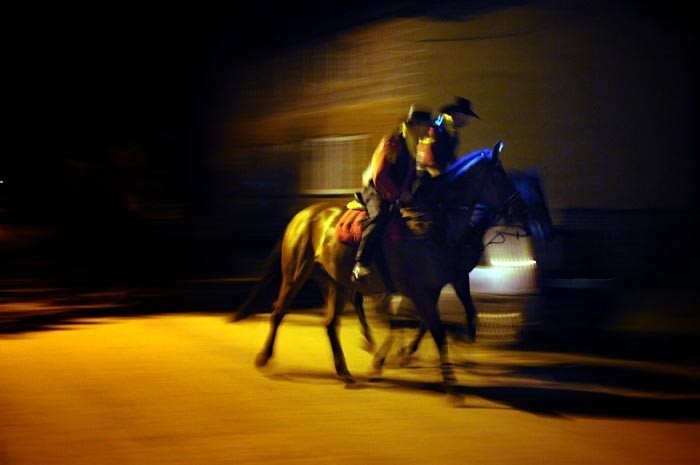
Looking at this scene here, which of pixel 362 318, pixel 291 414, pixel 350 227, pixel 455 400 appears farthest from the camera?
pixel 362 318

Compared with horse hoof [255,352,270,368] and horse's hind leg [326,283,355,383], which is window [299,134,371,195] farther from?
horse hoof [255,352,270,368]

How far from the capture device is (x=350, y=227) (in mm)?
9086

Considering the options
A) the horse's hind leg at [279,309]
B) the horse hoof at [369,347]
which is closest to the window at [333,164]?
the horse hoof at [369,347]

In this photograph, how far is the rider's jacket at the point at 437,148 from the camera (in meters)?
9.27

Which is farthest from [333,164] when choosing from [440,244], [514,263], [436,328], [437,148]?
[436,328]

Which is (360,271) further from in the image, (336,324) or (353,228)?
(336,324)

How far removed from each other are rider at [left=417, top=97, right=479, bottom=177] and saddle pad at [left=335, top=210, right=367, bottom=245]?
83 centimetres

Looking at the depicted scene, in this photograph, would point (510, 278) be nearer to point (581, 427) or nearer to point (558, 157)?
point (581, 427)

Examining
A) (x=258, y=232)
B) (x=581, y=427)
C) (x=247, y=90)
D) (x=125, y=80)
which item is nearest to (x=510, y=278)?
(x=581, y=427)

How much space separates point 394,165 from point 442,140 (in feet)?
3.54

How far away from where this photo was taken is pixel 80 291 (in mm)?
18328

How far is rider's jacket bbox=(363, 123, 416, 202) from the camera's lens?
861 cm

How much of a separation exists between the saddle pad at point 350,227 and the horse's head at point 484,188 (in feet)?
2.99

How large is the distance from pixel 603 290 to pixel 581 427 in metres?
3.36
